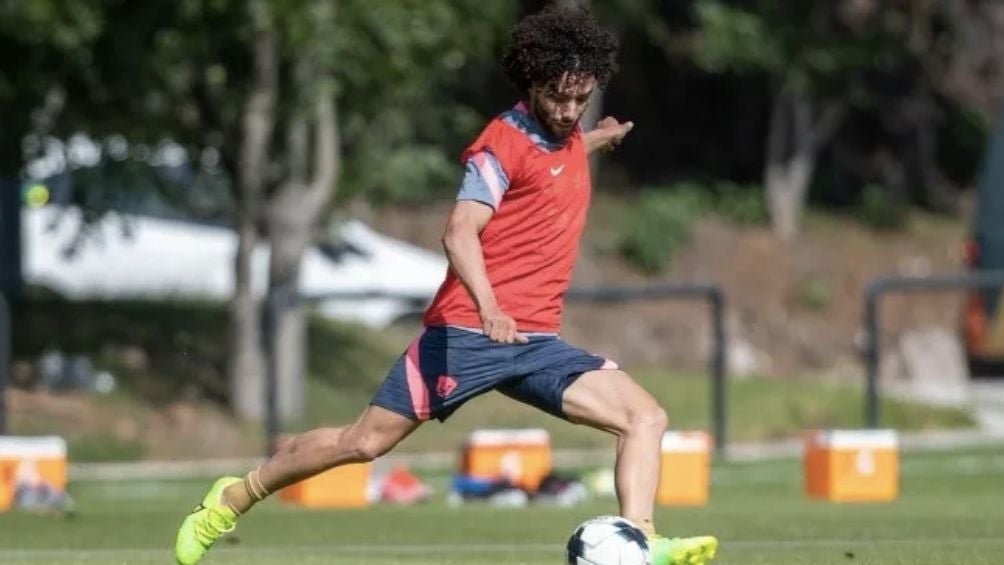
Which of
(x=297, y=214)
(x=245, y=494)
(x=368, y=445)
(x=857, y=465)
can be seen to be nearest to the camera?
(x=368, y=445)

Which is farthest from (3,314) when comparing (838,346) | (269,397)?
(838,346)

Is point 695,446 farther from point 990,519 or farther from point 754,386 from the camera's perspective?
point 754,386

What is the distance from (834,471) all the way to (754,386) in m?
11.7

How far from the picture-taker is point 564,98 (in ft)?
38.5

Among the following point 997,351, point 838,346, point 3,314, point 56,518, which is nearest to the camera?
point 56,518

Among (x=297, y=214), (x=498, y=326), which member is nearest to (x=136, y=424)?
(x=297, y=214)

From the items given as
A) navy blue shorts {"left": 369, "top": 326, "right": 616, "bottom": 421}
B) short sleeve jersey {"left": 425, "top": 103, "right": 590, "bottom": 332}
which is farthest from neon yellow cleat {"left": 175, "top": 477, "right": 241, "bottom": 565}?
short sleeve jersey {"left": 425, "top": 103, "right": 590, "bottom": 332}

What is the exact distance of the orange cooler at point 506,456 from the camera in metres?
21.9

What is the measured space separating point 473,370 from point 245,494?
4.23 ft

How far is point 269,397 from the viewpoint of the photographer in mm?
26797

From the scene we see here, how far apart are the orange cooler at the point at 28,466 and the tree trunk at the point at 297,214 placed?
8.32 m

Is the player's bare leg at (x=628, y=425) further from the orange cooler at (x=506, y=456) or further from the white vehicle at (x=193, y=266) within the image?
the white vehicle at (x=193, y=266)

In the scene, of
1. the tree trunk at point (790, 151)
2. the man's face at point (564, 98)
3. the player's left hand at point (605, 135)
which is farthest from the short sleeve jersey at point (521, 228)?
the tree trunk at point (790, 151)

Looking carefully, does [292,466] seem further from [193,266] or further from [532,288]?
[193,266]
